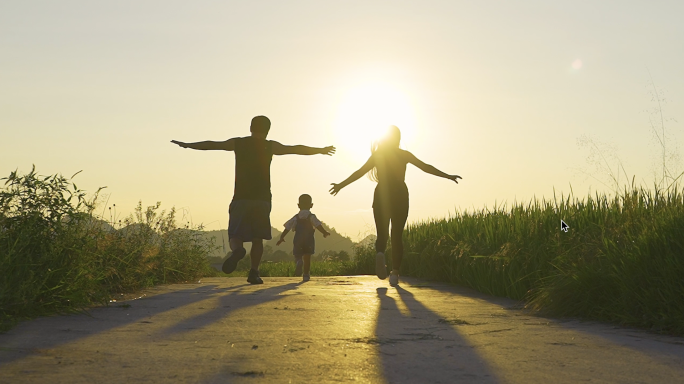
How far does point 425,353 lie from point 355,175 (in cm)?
577

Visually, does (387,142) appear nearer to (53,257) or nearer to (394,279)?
(394,279)

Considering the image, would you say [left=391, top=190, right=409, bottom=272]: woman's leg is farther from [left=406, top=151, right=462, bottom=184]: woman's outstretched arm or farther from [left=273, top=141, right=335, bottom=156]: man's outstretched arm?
[left=273, top=141, right=335, bottom=156]: man's outstretched arm

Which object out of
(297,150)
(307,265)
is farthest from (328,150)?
(307,265)

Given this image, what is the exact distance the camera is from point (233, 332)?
4.47 metres

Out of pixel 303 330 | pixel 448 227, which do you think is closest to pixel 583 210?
pixel 448 227

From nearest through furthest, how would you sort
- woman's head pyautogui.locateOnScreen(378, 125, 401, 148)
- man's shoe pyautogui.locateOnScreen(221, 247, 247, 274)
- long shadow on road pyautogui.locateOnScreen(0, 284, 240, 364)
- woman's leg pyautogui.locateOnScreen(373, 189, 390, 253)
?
long shadow on road pyautogui.locateOnScreen(0, 284, 240, 364), man's shoe pyautogui.locateOnScreen(221, 247, 247, 274), woman's leg pyautogui.locateOnScreen(373, 189, 390, 253), woman's head pyautogui.locateOnScreen(378, 125, 401, 148)

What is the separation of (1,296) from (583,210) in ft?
19.4

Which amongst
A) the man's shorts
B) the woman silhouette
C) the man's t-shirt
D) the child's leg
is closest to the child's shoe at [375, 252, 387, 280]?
the woman silhouette

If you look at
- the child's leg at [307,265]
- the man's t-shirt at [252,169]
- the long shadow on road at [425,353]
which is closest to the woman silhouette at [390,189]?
the man's t-shirt at [252,169]

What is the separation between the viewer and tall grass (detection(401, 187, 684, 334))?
16.1 feet

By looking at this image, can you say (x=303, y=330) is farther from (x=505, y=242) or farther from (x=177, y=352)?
(x=505, y=242)

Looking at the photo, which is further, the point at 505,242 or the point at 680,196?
the point at 505,242

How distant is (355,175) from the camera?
9.41 meters

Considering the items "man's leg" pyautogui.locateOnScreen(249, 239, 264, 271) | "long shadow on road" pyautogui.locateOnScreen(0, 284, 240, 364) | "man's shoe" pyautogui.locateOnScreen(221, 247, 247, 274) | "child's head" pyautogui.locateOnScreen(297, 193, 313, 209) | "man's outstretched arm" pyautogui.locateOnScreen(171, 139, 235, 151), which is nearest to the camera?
"long shadow on road" pyautogui.locateOnScreen(0, 284, 240, 364)
